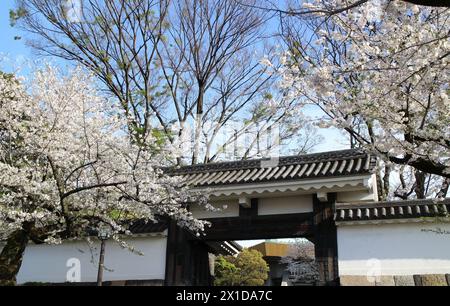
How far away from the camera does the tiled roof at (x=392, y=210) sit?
8.51 m

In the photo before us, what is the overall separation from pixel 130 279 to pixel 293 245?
17.6m

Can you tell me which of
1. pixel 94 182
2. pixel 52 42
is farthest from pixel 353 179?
pixel 52 42

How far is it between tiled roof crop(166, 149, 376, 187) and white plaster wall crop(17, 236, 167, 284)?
1.85 m

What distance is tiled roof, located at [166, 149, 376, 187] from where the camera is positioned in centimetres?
930

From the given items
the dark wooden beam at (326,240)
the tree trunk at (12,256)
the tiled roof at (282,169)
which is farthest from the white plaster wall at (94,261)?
the dark wooden beam at (326,240)

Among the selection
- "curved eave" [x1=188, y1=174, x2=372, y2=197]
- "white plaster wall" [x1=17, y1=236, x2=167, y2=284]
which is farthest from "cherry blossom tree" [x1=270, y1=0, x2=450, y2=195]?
"white plaster wall" [x1=17, y1=236, x2=167, y2=284]

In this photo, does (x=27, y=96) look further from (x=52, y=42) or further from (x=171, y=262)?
(x=52, y=42)

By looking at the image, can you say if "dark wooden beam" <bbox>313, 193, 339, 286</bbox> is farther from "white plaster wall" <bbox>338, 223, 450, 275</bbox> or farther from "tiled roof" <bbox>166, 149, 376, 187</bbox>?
"tiled roof" <bbox>166, 149, 376, 187</bbox>

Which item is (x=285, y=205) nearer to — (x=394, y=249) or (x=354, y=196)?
(x=354, y=196)

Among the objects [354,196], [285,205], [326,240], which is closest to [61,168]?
[285,205]

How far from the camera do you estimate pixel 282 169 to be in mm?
10289

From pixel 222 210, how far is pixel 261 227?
1.06m

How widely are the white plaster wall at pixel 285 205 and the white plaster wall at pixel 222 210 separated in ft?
2.01

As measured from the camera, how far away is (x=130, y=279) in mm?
10141
